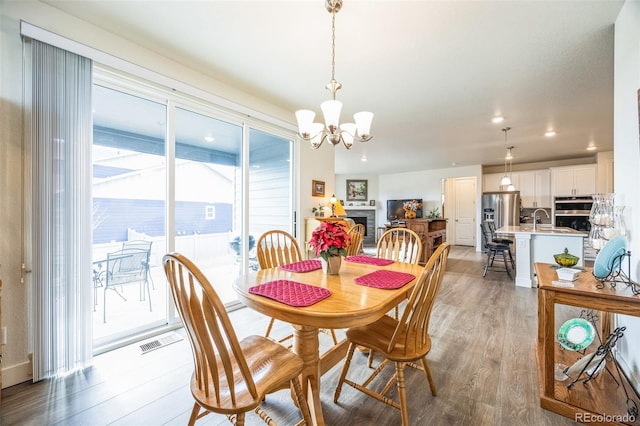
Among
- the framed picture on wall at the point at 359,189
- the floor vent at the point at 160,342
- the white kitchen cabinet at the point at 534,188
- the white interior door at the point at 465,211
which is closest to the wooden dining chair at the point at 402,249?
the floor vent at the point at 160,342

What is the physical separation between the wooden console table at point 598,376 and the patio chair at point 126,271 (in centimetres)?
319

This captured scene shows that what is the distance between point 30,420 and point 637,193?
3.85 meters

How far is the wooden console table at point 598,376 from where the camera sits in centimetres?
139

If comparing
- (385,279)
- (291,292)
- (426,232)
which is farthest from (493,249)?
(291,292)

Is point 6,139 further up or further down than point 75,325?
further up

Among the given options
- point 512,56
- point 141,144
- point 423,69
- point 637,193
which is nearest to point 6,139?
point 141,144

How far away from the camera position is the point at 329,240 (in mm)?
1646

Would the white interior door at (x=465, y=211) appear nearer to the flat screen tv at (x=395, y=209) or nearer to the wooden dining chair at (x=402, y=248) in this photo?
the flat screen tv at (x=395, y=209)

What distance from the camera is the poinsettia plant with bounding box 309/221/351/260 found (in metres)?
1.65

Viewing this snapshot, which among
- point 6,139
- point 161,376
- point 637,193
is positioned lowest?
point 161,376

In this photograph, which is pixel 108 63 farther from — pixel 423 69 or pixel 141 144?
pixel 423 69

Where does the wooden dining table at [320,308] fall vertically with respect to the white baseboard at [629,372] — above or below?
above

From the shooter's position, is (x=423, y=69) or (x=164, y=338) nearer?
(x=164, y=338)

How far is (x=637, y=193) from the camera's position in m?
1.65
